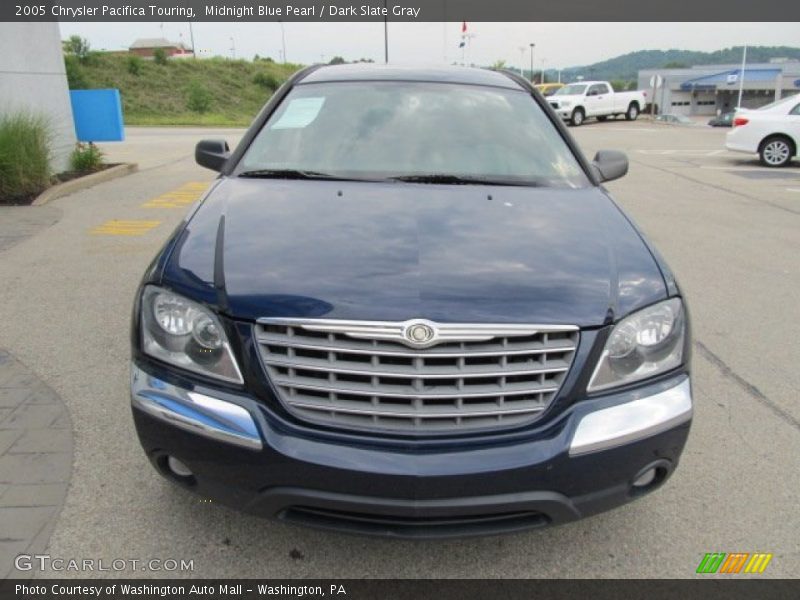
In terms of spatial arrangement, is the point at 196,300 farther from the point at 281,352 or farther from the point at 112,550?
the point at 112,550

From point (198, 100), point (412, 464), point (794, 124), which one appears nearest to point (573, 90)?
point (794, 124)

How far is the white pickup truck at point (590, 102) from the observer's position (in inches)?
1171

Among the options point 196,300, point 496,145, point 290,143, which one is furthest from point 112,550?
point 496,145

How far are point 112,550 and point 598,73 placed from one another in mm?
190637

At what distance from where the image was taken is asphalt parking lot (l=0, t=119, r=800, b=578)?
2406 millimetres

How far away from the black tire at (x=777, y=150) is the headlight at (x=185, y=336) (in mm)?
15435

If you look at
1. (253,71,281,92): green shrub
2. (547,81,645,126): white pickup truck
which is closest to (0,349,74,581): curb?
(547,81,645,126): white pickup truck

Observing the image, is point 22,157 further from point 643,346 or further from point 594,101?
point 594,101

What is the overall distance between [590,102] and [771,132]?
16890mm

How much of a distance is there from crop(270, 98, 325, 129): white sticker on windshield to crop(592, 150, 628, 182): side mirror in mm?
1601

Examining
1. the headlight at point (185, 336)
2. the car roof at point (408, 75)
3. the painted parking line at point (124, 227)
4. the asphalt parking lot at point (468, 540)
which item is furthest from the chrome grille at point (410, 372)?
the painted parking line at point (124, 227)

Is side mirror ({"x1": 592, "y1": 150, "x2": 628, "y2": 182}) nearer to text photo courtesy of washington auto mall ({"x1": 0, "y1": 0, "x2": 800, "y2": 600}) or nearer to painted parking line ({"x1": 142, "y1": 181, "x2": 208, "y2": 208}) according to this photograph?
text photo courtesy of washington auto mall ({"x1": 0, "y1": 0, "x2": 800, "y2": 600})

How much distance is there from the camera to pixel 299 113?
142 inches

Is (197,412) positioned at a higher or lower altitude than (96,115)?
lower
